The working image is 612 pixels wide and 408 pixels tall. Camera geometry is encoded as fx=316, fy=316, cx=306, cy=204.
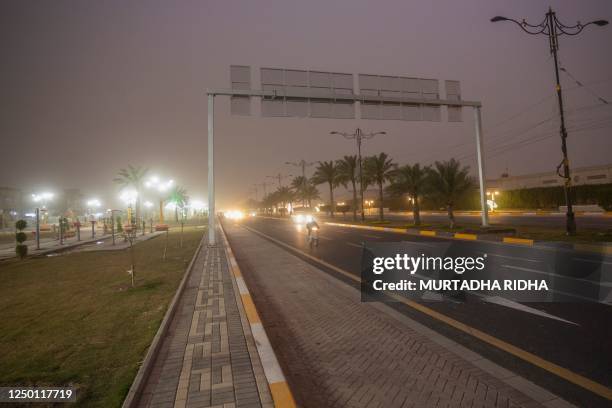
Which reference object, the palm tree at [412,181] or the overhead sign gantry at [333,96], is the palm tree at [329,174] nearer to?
the palm tree at [412,181]

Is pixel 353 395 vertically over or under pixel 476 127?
under

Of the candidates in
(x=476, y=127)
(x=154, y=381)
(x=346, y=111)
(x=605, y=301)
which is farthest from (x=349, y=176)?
(x=154, y=381)

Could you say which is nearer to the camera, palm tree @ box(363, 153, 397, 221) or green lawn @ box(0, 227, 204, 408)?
green lawn @ box(0, 227, 204, 408)

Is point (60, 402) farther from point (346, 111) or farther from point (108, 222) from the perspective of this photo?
point (108, 222)

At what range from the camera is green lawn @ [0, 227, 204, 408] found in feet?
12.5

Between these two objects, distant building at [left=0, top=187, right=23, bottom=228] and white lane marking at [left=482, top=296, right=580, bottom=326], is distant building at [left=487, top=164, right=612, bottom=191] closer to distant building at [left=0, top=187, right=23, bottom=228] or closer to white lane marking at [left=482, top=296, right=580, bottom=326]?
white lane marking at [left=482, top=296, right=580, bottom=326]

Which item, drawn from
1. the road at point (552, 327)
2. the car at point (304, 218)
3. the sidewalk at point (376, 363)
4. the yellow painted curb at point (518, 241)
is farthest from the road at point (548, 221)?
the sidewalk at point (376, 363)

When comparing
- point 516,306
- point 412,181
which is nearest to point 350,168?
point 412,181

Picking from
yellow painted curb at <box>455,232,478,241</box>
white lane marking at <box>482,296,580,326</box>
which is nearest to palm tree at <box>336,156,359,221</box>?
yellow painted curb at <box>455,232,478,241</box>

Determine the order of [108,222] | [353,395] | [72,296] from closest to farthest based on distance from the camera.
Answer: [353,395], [72,296], [108,222]

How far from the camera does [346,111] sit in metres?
16.4

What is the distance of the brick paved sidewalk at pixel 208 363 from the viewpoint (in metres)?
3.29

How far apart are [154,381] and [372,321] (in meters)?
3.44

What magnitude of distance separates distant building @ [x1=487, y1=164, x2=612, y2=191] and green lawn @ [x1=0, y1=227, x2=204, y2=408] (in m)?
61.3
